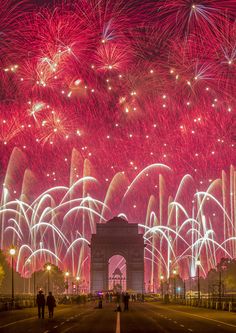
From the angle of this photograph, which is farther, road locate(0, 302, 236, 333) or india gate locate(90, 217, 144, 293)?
india gate locate(90, 217, 144, 293)

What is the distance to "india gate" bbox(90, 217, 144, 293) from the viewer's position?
18162 centimetres

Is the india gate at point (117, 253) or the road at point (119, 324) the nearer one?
the road at point (119, 324)

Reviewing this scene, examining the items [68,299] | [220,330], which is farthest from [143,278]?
[220,330]

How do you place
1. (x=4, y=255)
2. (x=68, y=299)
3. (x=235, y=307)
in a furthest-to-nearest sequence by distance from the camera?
(x=4, y=255)
(x=68, y=299)
(x=235, y=307)

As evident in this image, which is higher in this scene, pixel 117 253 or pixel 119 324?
pixel 117 253

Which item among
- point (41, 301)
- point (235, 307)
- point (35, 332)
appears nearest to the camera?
point (35, 332)

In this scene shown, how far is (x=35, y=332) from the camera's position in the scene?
1294 inches

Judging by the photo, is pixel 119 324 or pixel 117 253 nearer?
pixel 119 324

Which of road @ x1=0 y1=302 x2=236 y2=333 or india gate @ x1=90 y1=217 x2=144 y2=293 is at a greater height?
india gate @ x1=90 y1=217 x2=144 y2=293

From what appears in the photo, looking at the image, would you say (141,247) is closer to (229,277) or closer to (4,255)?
(229,277)

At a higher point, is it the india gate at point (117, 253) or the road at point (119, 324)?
the india gate at point (117, 253)

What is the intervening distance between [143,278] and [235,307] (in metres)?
122

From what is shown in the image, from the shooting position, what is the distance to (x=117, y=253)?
182375 millimetres

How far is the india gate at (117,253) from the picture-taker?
18162cm
